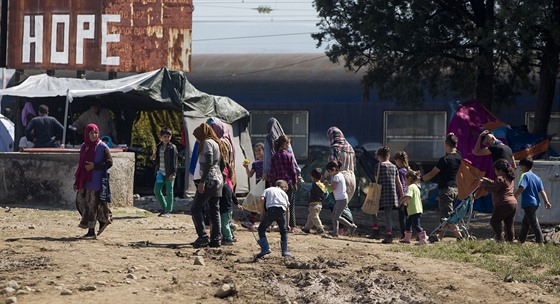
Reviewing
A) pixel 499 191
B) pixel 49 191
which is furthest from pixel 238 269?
pixel 49 191

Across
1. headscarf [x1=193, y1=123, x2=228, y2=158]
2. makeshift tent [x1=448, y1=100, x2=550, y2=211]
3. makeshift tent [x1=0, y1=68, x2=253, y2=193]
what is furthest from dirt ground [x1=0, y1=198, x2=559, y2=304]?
makeshift tent [x1=0, y1=68, x2=253, y2=193]

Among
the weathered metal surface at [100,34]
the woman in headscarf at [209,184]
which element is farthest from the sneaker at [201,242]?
the weathered metal surface at [100,34]

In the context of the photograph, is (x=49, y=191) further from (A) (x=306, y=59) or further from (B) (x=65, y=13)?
(A) (x=306, y=59)

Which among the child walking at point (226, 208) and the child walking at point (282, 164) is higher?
the child walking at point (282, 164)

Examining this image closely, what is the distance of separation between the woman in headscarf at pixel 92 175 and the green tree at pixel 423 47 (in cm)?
933

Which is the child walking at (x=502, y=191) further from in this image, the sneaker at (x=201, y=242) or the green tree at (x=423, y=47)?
the green tree at (x=423, y=47)

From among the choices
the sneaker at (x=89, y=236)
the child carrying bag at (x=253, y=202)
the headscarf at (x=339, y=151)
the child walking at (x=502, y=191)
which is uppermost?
the headscarf at (x=339, y=151)

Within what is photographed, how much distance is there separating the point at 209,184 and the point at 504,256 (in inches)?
144

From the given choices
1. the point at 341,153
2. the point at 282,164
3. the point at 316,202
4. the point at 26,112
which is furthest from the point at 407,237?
the point at 26,112

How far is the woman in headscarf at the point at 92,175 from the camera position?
13773mm

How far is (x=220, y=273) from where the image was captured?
11.4m

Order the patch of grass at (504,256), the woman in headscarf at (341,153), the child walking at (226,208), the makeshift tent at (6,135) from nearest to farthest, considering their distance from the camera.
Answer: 1. the patch of grass at (504,256)
2. the child walking at (226,208)
3. the woman in headscarf at (341,153)
4. the makeshift tent at (6,135)

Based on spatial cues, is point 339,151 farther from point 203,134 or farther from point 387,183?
point 203,134

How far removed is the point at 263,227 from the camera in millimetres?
Answer: 12281
